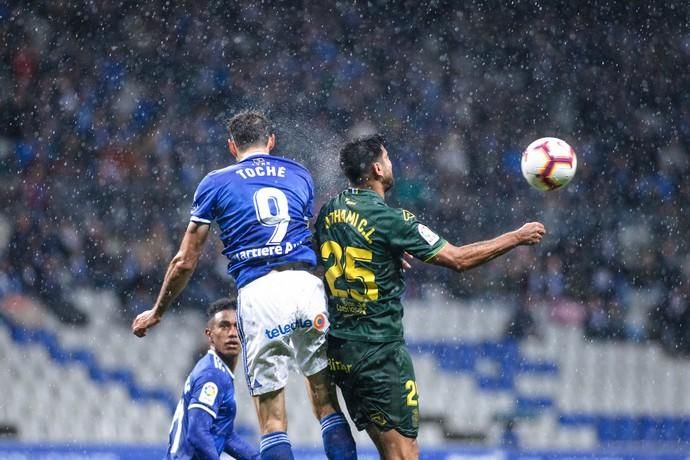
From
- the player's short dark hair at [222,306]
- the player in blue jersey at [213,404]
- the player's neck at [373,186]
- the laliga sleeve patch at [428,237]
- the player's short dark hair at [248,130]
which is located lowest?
the player in blue jersey at [213,404]

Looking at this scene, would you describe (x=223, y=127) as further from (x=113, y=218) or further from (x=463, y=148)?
(x=463, y=148)

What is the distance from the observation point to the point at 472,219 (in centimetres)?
1076

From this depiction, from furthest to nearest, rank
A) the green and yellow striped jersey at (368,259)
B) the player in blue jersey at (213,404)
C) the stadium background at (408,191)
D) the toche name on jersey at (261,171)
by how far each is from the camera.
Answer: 1. the stadium background at (408,191)
2. the player in blue jersey at (213,404)
3. the toche name on jersey at (261,171)
4. the green and yellow striped jersey at (368,259)

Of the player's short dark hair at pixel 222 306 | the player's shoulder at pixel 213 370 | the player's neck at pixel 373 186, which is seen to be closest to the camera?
the player's neck at pixel 373 186

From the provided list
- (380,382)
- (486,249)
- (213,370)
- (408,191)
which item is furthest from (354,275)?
(408,191)

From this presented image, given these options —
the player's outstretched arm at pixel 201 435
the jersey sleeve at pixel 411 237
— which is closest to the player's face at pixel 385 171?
the jersey sleeve at pixel 411 237

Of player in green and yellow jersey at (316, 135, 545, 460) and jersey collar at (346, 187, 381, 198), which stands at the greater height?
jersey collar at (346, 187, 381, 198)

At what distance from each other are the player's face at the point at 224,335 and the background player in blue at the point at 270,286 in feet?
2.84

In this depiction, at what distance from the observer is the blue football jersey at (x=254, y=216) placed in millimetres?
5023

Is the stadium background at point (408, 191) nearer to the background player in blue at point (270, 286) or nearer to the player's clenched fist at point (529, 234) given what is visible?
the background player in blue at point (270, 286)

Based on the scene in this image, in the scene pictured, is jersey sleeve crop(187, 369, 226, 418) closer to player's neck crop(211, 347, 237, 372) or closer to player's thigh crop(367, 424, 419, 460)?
player's neck crop(211, 347, 237, 372)

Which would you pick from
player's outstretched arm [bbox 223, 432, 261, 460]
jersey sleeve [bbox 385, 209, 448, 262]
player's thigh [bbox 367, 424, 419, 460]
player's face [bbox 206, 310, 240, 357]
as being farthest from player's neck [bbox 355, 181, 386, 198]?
player's outstretched arm [bbox 223, 432, 261, 460]

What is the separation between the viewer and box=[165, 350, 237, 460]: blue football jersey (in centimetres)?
560

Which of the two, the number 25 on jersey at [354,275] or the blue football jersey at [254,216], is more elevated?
the blue football jersey at [254,216]
